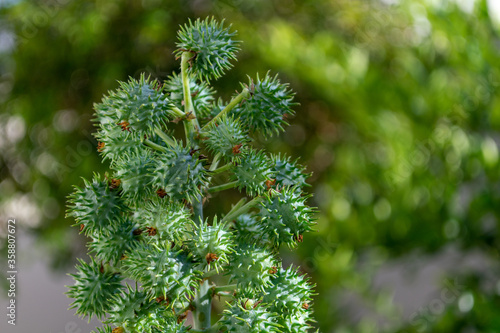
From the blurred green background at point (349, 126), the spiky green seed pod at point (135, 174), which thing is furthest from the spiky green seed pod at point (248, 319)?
the blurred green background at point (349, 126)

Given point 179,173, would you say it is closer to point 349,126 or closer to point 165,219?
point 165,219

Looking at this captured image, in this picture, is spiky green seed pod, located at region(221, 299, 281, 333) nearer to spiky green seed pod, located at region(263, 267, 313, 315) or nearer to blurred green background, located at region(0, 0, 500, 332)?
spiky green seed pod, located at region(263, 267, 313, 315)

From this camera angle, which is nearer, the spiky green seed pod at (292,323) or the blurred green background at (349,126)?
the spiky green seed pod at (292,323)

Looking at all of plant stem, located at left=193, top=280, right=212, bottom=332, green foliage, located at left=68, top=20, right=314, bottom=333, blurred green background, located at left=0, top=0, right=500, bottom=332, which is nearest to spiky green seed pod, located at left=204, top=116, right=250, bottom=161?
green foliage, located at left=68, top=20, right=314, bottom=333

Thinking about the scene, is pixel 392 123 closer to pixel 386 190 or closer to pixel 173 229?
pixel 386 190

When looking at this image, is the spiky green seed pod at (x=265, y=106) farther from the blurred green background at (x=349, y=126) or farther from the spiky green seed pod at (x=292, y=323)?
the blurred green background at (x=349, y=126)

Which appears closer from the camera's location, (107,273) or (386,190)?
(107,273)

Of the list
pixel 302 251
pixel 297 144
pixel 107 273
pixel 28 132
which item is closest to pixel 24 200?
pixel 28 132
